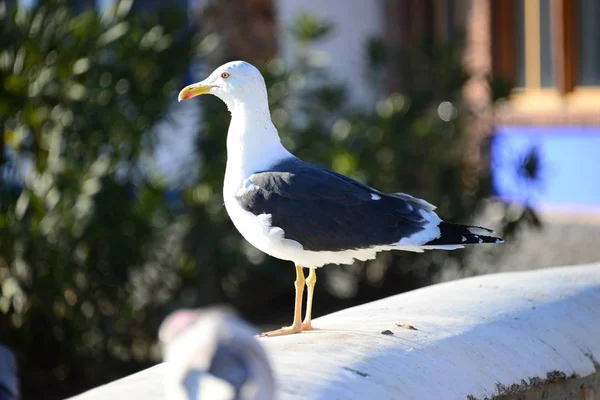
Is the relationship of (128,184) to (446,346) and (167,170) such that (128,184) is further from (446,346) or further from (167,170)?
(446,346)

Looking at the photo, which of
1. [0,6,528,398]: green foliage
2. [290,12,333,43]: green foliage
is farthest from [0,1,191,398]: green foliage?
[290,12,333,43]: green foliage

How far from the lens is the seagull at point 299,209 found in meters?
3.83

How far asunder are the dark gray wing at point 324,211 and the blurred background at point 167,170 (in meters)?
3.08

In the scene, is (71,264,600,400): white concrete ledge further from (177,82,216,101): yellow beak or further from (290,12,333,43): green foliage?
(290,12,333,43): green foliage

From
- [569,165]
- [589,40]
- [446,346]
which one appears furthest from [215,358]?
[589,40]

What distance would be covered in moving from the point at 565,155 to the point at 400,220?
8302 millimetres

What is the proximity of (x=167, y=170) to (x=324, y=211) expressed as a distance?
4784mm

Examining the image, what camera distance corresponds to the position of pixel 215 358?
1782 millimetres

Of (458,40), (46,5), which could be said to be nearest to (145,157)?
(46,5)

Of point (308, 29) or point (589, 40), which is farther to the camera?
point (589, 40)

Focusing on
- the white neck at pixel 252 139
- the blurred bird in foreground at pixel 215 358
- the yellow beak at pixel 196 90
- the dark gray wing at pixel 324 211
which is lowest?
the dark gray wing at pixel 324 211

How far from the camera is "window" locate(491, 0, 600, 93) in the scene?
11508mm

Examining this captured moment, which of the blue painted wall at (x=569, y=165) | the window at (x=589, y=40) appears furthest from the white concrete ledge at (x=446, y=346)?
the window at (x=589, y=40)

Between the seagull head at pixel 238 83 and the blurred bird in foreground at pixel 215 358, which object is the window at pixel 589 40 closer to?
the seagull head at pixel 238 83
